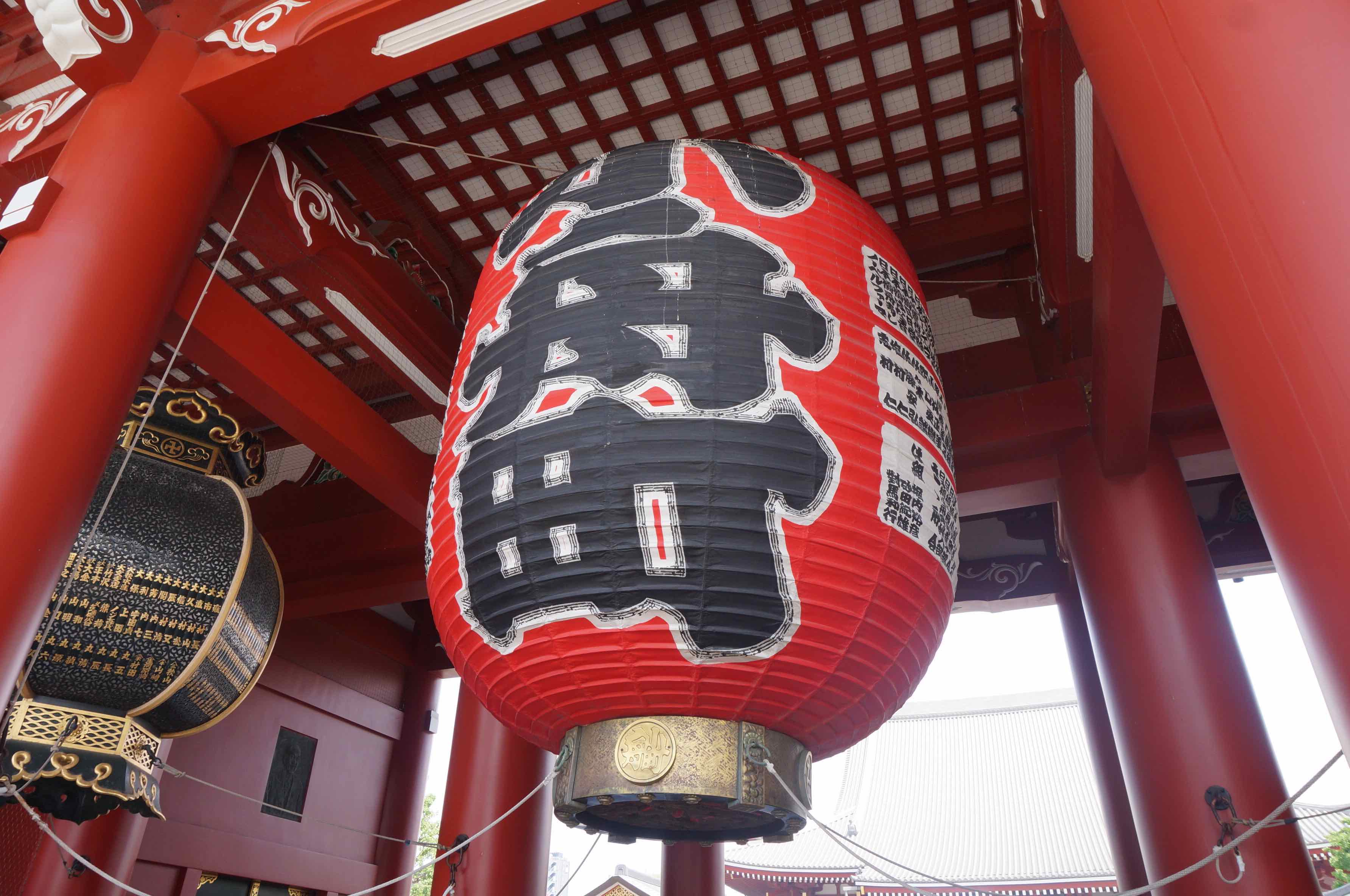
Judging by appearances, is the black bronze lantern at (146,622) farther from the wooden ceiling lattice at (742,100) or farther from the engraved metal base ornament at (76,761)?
the wooden ceiling lattice at (742,100)

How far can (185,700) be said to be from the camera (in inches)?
115

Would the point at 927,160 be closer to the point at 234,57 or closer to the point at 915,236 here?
the point at 915,236

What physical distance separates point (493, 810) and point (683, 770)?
2779 millimetres

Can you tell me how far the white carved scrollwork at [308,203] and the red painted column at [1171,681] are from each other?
3.22 m

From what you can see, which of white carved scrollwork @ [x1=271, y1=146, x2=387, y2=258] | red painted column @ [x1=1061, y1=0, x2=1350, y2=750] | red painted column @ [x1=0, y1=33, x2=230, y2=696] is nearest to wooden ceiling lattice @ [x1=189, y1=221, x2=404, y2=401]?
white carved scrollwork @ [x1=271, y1=146, x2=387, y2=258]

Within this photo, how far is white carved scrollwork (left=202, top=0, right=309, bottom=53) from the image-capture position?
2959mm

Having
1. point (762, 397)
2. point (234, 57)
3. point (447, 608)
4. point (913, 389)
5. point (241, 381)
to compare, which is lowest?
point (447, 608)

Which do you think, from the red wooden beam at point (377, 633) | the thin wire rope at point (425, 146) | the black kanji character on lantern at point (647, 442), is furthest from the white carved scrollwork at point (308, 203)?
the red wooden beam at point (377, 633)

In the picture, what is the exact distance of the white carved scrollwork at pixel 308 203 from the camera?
135 inches

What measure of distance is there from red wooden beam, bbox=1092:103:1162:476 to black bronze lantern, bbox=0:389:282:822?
9.61 feet

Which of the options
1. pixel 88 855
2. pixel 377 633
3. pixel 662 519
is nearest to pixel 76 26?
pixel 662 519

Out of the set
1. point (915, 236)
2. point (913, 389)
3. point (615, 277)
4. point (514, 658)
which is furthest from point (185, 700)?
point (915, 236)

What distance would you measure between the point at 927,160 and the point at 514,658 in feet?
9.93

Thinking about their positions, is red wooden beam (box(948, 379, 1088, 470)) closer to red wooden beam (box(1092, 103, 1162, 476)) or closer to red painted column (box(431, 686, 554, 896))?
red wooden beam (box(1092, 103, 1162, 476))
